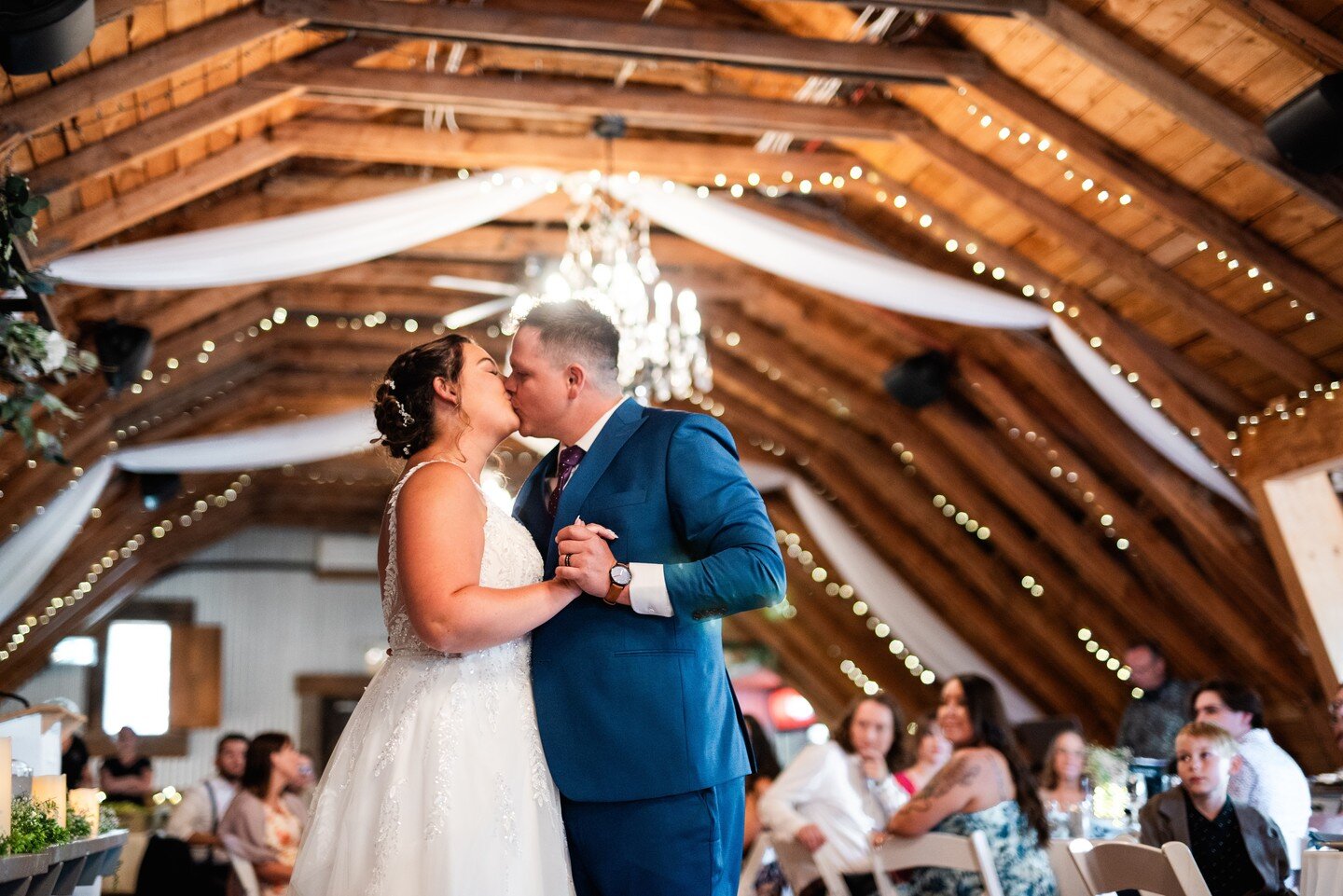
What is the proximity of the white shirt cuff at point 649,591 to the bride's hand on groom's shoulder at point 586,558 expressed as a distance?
4 centimetres

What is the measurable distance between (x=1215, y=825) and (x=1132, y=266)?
3250 mm

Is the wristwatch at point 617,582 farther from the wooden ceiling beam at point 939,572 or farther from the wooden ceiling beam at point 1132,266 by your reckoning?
the wooden ceiling beam at point 939,572

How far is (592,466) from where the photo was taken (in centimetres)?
236

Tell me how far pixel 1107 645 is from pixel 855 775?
4.72 meters

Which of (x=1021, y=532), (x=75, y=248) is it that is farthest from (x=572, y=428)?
(x=1021, y=532)

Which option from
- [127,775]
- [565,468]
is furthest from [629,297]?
[127,775]

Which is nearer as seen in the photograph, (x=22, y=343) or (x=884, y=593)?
(x=22, y=343)

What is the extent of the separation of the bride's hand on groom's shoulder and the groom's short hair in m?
0.33

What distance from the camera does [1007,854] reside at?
4027mm

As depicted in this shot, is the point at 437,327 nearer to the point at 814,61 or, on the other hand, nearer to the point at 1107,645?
the point at 814,61

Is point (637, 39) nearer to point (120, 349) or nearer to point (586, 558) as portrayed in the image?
point (120, 349)

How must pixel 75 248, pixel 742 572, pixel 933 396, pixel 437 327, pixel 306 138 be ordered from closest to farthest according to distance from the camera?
pixel 742 572 → pixel 75 248 → pixel 306 138 → pixel 933 396 → pixel 437 327

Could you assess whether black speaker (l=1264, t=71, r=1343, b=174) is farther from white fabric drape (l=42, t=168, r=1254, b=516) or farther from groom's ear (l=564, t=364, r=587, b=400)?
groom's ear (l=564, t=364, r=587, b=400)

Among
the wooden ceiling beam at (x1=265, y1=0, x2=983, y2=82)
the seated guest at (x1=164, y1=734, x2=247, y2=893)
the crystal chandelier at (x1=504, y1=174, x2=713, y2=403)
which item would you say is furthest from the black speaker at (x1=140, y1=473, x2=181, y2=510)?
the wooden ceiling beam at (x1=265, y1=0, x2=983, y2=82)
